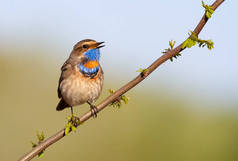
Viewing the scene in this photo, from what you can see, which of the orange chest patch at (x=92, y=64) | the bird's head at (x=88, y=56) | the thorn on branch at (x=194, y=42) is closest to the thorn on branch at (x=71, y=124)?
the thorn on branch at (x=194, y=42)

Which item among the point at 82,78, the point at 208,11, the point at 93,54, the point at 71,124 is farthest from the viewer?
the point at 82,78

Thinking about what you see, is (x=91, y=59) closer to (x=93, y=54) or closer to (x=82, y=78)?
(x=93, y=54)

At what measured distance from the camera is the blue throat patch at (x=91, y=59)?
7072 millimetres

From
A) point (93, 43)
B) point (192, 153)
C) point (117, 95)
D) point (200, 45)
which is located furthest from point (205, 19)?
point (192, 153)

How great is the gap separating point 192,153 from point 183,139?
3.06 feet

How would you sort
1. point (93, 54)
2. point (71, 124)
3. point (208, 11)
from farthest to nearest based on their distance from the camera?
point (93, 54)
point (71, 124)
point (208, 11)

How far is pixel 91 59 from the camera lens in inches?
289

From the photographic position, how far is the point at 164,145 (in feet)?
65.3

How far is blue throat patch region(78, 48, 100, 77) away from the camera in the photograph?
23.2 ft

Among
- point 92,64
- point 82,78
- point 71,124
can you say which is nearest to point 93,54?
point 92,64

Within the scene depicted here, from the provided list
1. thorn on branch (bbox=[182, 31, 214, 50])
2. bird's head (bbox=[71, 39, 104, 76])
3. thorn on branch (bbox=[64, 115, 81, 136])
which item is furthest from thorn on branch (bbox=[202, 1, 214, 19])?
bird's head (bbox=[71, 39, 104, 76])

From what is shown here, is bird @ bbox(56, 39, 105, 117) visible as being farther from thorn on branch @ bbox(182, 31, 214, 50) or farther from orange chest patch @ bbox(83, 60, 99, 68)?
thorn on branch @ bbox(182, 31, 214, 50)

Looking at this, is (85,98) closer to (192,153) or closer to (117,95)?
(117,95)

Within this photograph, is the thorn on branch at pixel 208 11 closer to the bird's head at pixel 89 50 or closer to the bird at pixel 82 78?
the bird's head at pixel 89 50
